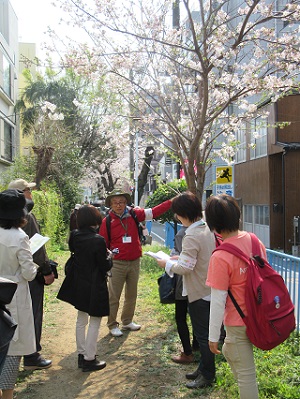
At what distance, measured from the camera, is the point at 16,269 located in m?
3.62

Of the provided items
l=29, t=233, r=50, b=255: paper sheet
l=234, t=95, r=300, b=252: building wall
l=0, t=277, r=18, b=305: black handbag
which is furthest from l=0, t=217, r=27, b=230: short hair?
l=234, t=95, r=300, b=252: building wall

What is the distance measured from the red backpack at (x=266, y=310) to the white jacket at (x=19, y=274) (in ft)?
6.03

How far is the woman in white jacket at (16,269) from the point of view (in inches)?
138

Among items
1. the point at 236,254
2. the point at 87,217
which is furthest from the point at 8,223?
the point at 236,254

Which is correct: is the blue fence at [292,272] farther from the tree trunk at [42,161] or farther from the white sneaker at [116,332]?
the tree trunk at [42,161]

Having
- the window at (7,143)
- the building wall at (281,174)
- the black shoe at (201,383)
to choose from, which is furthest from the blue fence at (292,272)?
the window at (7,143)

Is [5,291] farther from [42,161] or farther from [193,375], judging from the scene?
[42,161]

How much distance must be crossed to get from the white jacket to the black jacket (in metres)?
0.89

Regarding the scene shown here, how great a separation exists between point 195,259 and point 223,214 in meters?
1.03

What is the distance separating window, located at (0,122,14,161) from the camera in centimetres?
2130

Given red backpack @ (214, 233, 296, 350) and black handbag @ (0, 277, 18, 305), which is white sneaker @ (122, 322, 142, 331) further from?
black handbag @ (0, 277, 18, 305)

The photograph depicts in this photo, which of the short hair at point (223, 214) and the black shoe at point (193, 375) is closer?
the short hair at point (223, 214)

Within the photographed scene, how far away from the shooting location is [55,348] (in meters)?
5.24

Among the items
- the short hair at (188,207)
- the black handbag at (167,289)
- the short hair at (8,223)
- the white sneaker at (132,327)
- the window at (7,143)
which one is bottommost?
the white sneaker at (132,327)
